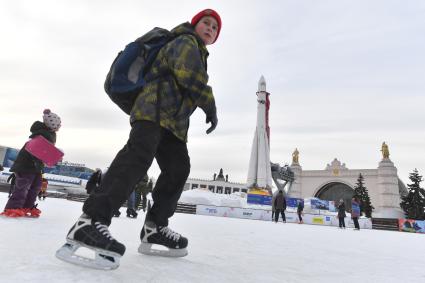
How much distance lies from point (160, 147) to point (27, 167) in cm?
294

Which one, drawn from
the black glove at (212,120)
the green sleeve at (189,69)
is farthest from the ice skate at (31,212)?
the green sleeve at (189,69)

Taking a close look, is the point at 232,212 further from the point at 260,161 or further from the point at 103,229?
the point at 103,229

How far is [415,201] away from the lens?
37.2 metres

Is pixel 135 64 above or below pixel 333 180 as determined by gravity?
below

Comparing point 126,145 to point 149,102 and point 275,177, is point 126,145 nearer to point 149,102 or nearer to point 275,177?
point 149,102

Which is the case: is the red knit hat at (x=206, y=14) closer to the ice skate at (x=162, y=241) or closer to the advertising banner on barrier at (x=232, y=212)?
the ice skate at (x=162, y=241)

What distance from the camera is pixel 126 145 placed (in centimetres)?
176

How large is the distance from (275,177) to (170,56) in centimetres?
3663

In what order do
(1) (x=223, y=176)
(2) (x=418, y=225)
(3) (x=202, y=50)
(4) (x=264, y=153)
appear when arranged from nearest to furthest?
(3) (x=202, y=50) → (2) (x=418, y=225) → (4) (x=264, y=153) → (1) (x=223, y=176)

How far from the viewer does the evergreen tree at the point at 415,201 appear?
120ft

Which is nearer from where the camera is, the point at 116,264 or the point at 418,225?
A: the point at 116,264

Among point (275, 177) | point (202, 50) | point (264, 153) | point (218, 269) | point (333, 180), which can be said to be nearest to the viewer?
point (218, 269)

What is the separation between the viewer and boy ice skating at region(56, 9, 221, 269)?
1.46 meters

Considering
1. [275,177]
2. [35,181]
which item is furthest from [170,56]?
[275,177]
